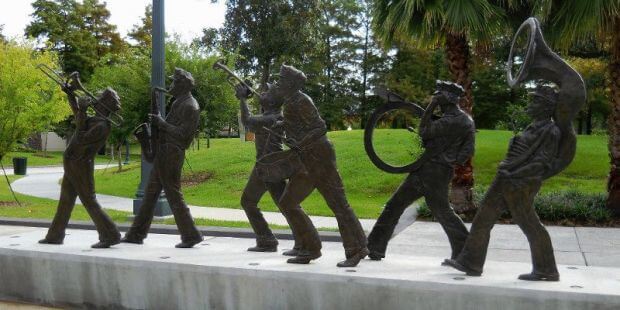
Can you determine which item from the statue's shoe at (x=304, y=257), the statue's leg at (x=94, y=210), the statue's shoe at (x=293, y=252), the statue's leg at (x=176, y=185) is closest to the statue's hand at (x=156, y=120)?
the statue's leg at (x=176, y=185)

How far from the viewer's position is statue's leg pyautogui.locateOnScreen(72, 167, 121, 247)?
22.3 feet

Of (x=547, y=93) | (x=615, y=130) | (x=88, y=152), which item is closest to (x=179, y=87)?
(x=88, y=152)

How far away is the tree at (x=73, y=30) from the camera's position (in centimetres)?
4519

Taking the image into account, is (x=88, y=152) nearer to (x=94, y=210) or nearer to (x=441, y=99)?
(x=94, y=210)

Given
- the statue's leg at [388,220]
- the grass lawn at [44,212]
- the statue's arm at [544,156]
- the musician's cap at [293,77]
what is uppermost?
the musician's cap at [293,77]

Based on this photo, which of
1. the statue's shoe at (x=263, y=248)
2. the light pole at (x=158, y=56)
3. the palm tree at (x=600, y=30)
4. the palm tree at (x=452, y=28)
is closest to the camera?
the statue's shoe at (x=263, y=248)

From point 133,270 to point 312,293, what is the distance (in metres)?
1.95

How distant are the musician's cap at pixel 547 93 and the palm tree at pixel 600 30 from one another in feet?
21.7

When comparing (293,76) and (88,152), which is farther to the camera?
(88,152)

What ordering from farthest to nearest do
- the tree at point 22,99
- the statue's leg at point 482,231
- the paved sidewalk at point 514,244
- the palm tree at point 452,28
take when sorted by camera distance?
the tree at point 22,99 < the palm tree at point 452,28 < the paved sidewalk at point 514,244 < the statue's leg at point 482,231

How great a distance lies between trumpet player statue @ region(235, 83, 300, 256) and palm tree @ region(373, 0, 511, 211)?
5.94 metres

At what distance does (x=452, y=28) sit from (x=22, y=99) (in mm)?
10004

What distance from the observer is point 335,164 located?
5816mm

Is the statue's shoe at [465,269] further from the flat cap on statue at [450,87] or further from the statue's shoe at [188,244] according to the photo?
the statue's shoe at [188,244]
